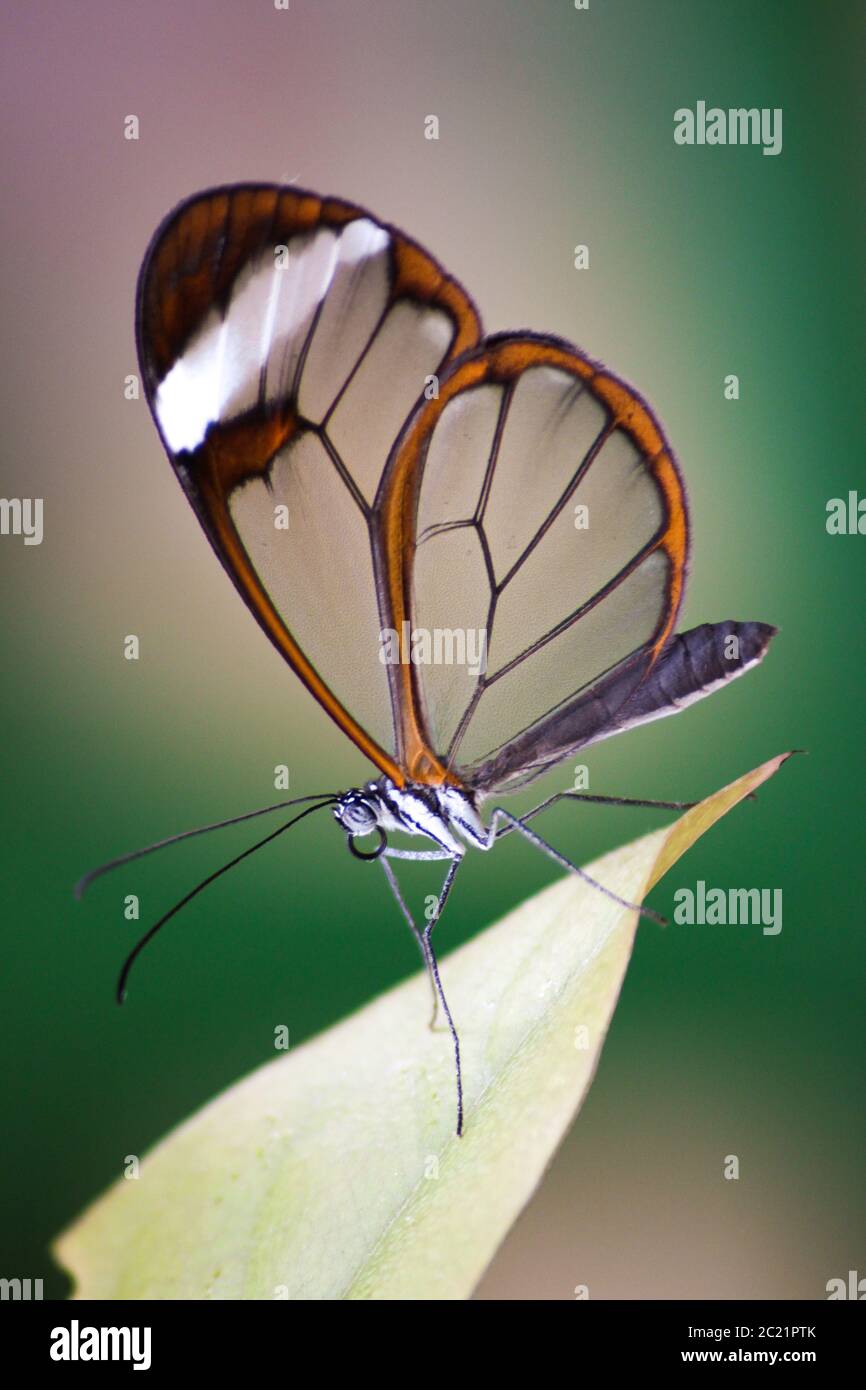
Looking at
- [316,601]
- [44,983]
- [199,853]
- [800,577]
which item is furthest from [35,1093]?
[800,577]

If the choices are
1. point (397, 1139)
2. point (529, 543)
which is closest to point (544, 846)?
point (529, 543)

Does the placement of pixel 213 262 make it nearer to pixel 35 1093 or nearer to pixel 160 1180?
pixel 160 1180

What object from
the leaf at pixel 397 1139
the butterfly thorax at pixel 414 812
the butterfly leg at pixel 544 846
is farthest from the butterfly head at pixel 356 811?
the leaf at pixel 397 1139

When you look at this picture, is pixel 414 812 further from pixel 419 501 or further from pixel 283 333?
pixel 283 333

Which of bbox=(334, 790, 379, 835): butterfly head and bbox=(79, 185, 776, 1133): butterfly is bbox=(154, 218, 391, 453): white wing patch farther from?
bbox=(334, 790, 379, 835): butterfly head

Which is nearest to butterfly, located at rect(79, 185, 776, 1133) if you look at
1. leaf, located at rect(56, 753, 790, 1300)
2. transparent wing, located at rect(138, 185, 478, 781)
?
transparent wing, located at rect(138, 185, 478, 781)

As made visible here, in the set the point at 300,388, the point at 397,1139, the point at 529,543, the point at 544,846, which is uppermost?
the point at 300,388

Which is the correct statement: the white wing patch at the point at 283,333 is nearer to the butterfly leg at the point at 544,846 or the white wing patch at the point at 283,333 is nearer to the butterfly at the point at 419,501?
the butterfly at the point at 419,501
